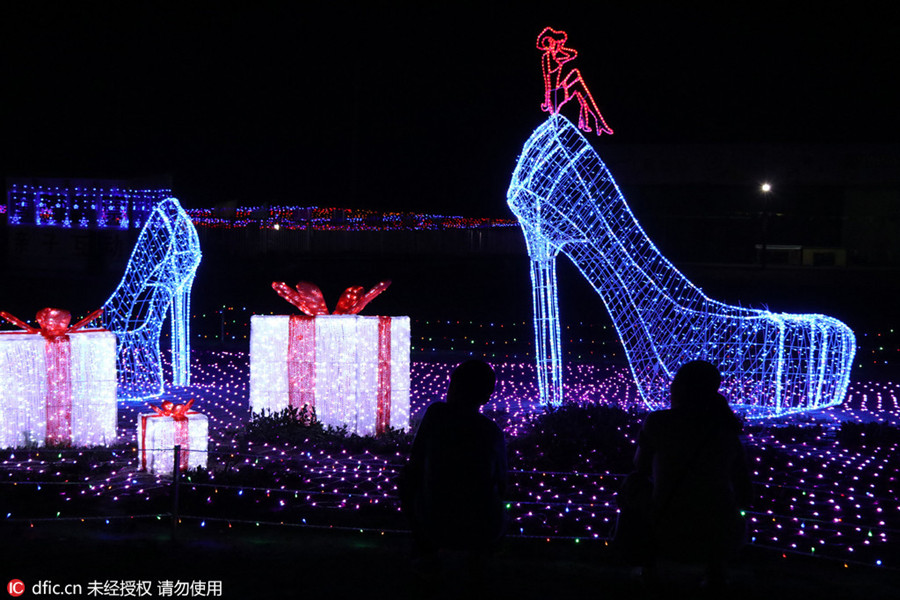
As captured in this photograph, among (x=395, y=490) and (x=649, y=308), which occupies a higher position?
(x=649, y=308)

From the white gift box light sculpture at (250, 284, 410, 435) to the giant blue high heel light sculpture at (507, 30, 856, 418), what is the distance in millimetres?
2154

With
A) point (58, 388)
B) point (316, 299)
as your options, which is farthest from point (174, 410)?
point (316, 299)

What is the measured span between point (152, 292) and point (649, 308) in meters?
5.59

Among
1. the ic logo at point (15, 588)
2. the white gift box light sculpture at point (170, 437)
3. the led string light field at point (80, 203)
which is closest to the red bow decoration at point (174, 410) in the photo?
the white gift box light sculpture at point (170, 437)

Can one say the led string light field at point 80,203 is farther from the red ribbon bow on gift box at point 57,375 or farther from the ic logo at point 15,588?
the ic logo at point 15,588

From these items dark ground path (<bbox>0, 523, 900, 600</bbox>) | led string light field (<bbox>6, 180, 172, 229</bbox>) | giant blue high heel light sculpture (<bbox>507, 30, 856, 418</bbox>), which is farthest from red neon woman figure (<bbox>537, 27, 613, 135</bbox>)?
led string light field (<bbox>6, 180, 172, 229</bbox>)

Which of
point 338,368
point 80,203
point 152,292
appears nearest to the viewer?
point 338,368

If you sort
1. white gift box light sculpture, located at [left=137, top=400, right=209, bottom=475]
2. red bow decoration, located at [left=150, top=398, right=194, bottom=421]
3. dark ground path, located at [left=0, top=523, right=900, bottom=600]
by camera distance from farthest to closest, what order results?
red bow decoration, located at [left=150, top=398, right=194, bottom=421]
white gift box light sculpture, located at [left=137, top=400, right=209, bottom=475]
dark ground path, located at [left=0, top=523, right=900, bottom=600]

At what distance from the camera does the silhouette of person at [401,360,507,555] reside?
4344 mm

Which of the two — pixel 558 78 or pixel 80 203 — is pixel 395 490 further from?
pixel 80 203

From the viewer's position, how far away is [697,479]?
4.25 metres

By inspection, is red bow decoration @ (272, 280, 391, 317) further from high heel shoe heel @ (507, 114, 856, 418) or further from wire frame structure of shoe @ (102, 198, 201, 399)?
wire frame structure of shoe @ (102, 198, 201, 399)

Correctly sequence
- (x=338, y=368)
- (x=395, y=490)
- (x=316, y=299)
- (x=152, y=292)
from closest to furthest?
(x=395, y=490)
(x=338, y=368)
(x=316, y=299)
(x=152, y=292)

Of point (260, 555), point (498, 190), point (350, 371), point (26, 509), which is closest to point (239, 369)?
point (350, 371)
